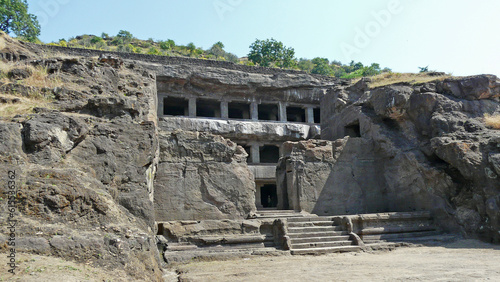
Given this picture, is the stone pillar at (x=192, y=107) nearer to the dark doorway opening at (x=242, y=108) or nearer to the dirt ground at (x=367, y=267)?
the dark doorway opening at (x=242, y=108)

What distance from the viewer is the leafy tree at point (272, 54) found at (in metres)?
40.4

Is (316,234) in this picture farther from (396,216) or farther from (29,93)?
(29,93)

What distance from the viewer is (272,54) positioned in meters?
40.9

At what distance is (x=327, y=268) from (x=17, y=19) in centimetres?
3858

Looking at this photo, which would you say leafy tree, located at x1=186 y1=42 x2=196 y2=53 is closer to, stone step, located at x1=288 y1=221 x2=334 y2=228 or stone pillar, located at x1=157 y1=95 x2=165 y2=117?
stone pillar, located at x1=157 y1=95 x2=165 y2=117

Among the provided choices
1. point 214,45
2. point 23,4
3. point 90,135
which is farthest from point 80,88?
point 214,45

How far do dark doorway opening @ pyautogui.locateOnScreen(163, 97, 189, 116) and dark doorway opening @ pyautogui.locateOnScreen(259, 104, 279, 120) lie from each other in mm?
5380

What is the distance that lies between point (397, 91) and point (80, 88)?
8675 mm

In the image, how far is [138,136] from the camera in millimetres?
6504

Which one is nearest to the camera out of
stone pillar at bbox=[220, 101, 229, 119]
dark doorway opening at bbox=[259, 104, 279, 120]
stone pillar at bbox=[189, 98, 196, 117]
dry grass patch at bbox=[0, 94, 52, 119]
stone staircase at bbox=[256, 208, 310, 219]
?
dry grass patch at bbox=[0, 94, 52, 119]

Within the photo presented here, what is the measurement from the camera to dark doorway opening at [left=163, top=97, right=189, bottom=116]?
25484 millimetres

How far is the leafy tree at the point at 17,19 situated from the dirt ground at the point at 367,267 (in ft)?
115

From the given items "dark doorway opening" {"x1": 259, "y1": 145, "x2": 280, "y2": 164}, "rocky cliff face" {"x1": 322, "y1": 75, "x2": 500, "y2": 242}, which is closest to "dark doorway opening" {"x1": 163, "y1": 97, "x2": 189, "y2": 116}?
"dark doorway opening" {"x1": 259, "y1": 145, "x2": 280, "y2": 164}

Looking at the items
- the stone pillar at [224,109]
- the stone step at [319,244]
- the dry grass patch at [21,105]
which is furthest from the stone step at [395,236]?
the stone pillar at [224,109]
